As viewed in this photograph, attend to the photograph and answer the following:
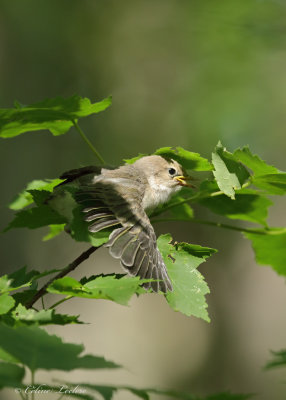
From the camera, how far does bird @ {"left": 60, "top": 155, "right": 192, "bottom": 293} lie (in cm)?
161

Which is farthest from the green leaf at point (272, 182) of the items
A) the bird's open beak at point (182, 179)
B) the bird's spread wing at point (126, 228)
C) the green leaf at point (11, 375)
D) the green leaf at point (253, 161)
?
the green leaf at point (11, 375)

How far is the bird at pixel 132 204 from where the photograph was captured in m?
1.61

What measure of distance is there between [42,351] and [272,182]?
0.99 m

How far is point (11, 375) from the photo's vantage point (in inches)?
38.6

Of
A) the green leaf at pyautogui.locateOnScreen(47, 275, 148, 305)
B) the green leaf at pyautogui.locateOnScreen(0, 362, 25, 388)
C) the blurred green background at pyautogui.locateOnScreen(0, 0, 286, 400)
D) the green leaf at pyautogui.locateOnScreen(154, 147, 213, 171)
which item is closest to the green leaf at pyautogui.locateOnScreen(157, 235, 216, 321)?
the green leaf at pyautogui.locateOnScreen(47, 275, 148, 305)

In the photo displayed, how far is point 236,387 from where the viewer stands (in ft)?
21.2

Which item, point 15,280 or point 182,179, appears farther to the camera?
point 182,179

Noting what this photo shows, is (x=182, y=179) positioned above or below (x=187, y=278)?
above

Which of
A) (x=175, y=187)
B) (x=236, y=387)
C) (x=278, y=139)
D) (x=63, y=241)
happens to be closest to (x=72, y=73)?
(x=63, y=241)

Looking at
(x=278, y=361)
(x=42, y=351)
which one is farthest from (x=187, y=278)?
(x=42, y=351)

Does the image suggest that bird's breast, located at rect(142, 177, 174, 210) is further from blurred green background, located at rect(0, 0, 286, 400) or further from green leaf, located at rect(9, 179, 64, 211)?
blurred green background, located at rect(0, 0, 286, 400)

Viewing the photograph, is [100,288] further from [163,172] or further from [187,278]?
[163,172]

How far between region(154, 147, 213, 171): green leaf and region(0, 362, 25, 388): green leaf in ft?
3.13

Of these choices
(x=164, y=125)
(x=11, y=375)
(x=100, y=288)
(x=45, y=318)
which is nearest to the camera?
(x=11, y=375)
